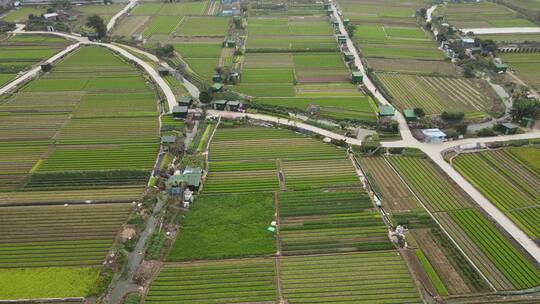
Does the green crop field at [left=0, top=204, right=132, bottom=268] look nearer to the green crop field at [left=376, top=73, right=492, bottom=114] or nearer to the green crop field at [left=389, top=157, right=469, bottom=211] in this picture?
the green crop field at [left=389, top=157, right=469, bottom=211]

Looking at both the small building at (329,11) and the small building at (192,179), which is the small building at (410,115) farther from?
the small building at (329,11)

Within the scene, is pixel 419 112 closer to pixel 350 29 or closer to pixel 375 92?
pixel 375 92

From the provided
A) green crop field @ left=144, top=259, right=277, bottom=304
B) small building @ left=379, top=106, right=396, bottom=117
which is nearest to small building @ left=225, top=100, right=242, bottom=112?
small building @ left=379, top=106, right=396, bottom=117

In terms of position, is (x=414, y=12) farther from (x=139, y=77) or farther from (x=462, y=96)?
(x=139, y=77)

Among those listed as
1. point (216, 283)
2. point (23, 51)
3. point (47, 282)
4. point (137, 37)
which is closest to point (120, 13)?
point (137, 37)

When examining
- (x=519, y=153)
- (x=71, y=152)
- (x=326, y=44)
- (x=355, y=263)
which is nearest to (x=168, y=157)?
(x=71, y=152)

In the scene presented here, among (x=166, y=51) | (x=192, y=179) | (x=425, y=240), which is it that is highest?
(x=166, y=51)
